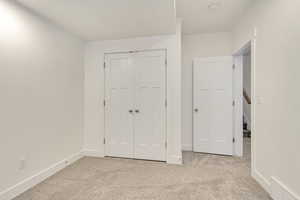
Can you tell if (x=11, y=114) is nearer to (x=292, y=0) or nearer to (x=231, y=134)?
(x=292, y=0)

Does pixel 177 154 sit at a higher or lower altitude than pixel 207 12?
lower

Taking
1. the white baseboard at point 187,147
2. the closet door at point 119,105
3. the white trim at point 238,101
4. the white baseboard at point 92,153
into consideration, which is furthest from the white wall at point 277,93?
the white baseboard at point 92,153

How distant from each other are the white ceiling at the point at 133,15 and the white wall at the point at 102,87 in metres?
0.16

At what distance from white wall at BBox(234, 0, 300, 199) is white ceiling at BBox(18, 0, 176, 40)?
1.20 metres

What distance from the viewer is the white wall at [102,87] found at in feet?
9.70

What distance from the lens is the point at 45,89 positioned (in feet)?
7.88

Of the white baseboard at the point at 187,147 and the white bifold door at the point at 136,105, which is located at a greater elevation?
the white bifold door at the point at 136,105

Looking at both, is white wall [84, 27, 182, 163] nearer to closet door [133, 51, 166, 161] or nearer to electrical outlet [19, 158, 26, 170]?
closet door [133, 51, 166, 161]

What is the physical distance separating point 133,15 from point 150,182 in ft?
7.78

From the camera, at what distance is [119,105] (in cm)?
322

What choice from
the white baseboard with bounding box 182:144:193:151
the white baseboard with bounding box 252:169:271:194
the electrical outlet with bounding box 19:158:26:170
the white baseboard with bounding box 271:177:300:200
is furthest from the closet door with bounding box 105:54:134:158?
the white baseboard with bounding box 271:177:300:200

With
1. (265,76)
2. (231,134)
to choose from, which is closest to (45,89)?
(265,76)

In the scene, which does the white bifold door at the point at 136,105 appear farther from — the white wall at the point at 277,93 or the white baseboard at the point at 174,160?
the white wall at the point at 277,93

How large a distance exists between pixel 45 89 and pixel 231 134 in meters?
3.48
